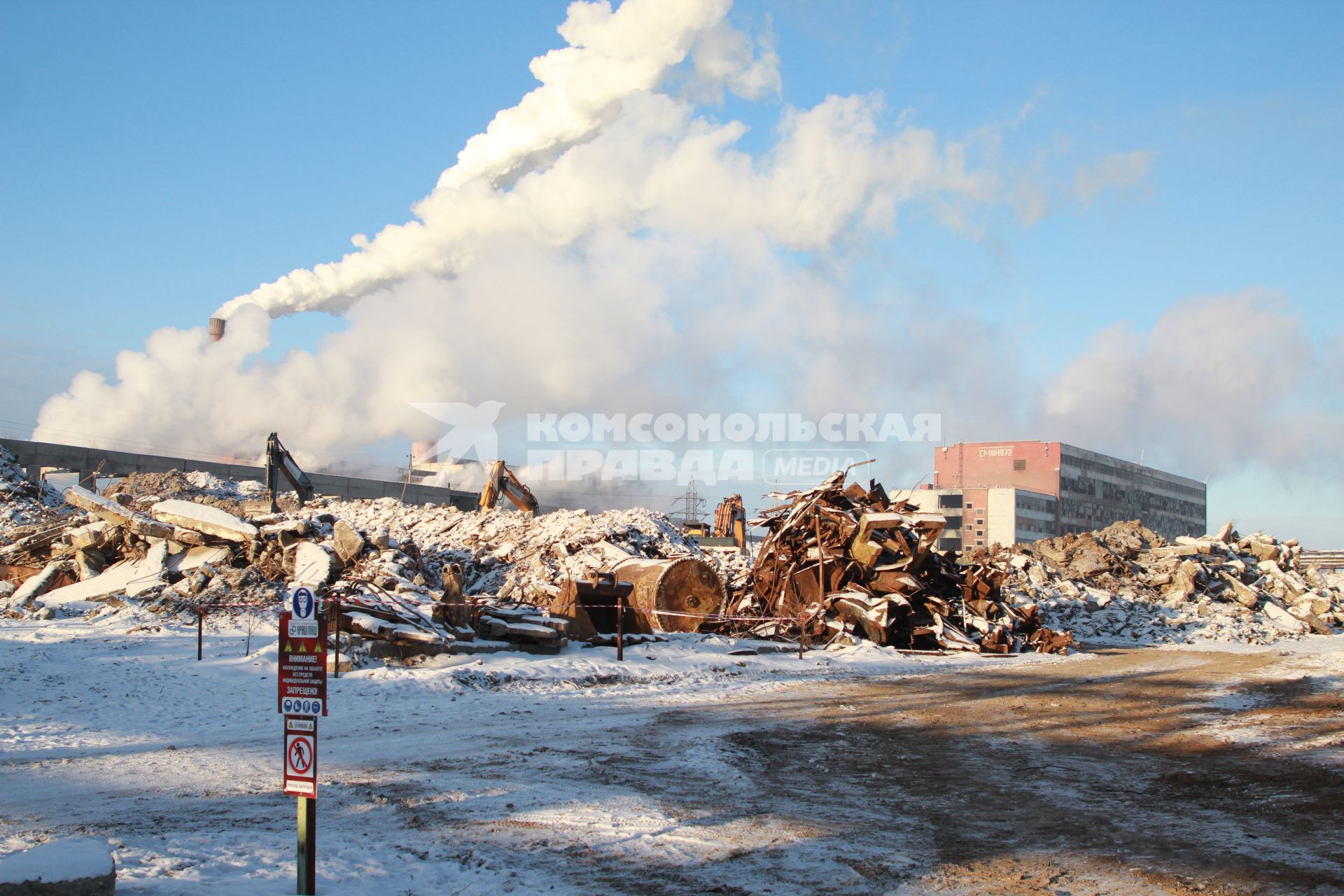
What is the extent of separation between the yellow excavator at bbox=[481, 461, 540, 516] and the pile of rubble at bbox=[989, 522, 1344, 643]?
15.6m

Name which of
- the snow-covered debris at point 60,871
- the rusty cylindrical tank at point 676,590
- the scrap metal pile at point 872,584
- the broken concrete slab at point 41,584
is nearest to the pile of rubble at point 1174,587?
the scrap metal pile at point 872,584

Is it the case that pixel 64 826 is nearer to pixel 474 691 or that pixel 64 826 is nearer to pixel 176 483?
pixel 474 691

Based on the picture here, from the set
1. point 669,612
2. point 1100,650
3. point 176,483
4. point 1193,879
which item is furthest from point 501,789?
point 176,483

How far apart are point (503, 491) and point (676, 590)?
1454 centimetres

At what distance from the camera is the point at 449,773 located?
8906mm

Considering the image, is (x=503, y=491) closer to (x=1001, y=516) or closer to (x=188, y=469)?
(x=188, y=469)

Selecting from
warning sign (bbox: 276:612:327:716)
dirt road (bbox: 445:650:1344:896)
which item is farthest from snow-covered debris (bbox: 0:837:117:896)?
dirt road (bbox: 445:650:1344:896)

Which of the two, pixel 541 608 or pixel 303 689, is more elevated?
pixel 303 689

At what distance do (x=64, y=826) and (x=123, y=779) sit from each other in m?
1.85

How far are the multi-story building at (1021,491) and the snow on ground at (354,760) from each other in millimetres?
83647

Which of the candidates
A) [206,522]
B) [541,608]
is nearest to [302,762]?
[541,608]

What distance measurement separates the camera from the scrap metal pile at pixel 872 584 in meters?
21.9

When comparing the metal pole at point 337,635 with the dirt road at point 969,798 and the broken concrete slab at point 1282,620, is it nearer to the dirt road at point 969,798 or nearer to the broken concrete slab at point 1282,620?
the dirt road at point 969,798

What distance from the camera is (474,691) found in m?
13.8
